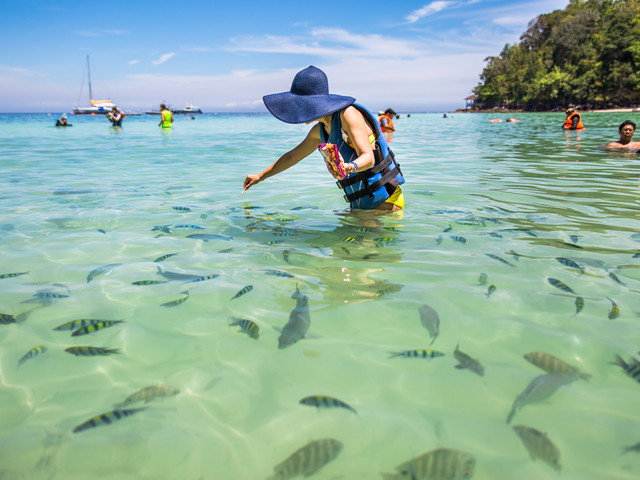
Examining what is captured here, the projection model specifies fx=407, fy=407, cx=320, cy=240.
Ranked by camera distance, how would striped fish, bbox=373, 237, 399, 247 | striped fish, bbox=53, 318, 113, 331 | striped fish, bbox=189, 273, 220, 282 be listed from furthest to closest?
striped fish, bbox=373, 237, 399, 247 < striped fish, bbox=189, 273, 220, 282 < striped fish, bbox=53, 318, 113, 331

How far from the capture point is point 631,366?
231 cm

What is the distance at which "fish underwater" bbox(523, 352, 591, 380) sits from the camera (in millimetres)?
2303

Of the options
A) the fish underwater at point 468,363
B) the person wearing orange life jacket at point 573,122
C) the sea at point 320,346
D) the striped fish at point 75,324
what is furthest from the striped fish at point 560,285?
the person wearing orange life jacket at point 573,122

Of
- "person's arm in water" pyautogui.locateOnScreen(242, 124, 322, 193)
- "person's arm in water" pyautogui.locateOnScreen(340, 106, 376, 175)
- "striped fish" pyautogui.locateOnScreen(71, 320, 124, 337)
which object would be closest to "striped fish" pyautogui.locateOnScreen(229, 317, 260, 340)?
"striped fish" pyautogui.locateOnScreen(71, 320, 124, 337)

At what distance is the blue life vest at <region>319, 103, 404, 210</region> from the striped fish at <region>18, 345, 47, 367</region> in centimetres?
321

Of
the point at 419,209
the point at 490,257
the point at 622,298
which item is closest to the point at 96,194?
the point at 419,209

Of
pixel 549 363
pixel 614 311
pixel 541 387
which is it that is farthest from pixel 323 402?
pixel 614 311

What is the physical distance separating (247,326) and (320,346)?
56cm

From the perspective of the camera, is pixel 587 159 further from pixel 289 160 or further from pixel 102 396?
pixel 102 396

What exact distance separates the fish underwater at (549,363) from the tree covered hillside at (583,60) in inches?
3116

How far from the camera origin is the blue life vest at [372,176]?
4495mm

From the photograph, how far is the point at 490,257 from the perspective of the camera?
4004 mm

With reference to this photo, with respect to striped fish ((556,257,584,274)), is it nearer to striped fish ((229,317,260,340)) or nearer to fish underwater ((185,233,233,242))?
striped fish ((229,317,260,340))

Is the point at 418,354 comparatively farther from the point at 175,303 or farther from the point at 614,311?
the point at 175,303
